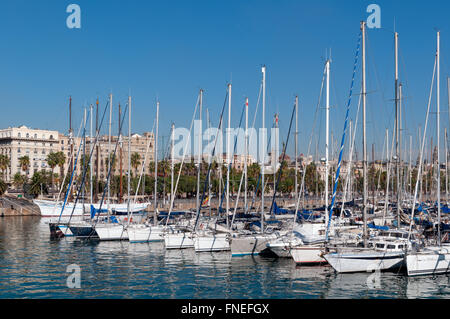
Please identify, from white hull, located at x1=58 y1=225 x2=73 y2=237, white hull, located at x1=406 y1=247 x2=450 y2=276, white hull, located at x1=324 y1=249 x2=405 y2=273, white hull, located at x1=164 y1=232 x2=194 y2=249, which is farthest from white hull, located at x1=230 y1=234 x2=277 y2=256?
white hull, located at x1=58 y1=225 x2=73 y2=237

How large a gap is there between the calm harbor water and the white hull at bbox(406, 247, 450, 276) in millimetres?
549

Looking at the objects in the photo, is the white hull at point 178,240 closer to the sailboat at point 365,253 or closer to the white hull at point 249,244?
the white hull at point 249,244

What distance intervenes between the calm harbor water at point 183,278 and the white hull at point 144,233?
15.9ft

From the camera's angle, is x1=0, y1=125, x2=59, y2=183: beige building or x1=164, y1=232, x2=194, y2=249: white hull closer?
x1=164, y1=232, x2=194, y2=249: white hull

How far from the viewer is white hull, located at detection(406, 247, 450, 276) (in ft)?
107

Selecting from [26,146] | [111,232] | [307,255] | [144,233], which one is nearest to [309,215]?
[144,233]

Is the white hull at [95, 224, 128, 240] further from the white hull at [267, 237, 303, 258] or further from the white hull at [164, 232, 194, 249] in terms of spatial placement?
A: the white hull at [267, 237, 303, 258]

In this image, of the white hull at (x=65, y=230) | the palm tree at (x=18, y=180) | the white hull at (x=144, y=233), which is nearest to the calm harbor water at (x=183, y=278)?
the white hull at (x=144, y=233)

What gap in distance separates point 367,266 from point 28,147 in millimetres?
171913

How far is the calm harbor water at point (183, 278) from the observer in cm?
2931

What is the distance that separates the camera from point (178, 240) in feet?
150

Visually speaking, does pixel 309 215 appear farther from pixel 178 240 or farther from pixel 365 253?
pixel 365 253
